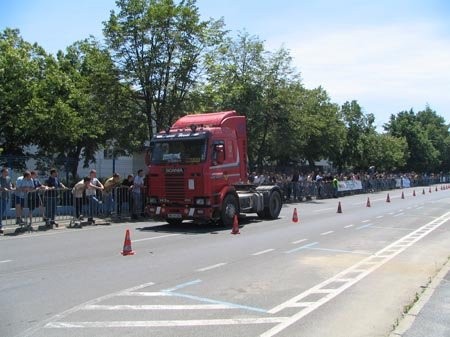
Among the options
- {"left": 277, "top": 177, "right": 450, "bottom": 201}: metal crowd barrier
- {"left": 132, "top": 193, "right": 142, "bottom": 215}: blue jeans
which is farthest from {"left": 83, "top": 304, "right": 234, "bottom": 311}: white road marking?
{"left": 277, "top": 177, "right": 450, "bottom": 201}: metal crowd barrier

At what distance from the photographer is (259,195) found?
1967cm

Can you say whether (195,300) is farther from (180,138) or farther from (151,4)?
(151,4)

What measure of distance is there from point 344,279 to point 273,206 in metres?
11.5

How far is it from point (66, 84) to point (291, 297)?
77.2 ft

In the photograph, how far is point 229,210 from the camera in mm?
17438

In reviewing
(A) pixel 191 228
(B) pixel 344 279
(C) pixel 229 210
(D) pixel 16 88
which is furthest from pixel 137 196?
(B) pixel 344 279

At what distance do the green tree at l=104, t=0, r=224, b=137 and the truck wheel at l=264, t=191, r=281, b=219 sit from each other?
673cm

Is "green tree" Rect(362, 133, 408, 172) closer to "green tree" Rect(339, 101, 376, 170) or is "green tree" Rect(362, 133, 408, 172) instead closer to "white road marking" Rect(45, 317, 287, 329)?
"green tree" Rect(339, 101, 376, 170)

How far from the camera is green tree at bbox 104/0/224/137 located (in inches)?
903

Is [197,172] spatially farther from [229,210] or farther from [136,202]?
[136,202]

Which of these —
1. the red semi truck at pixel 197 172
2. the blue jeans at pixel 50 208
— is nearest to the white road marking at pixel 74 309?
the red semi truck at pixel 197 172

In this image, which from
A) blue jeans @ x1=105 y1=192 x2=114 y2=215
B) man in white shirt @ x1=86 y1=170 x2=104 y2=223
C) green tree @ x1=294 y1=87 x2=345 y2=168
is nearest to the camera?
man in white shirt @ x1=86 y1=170 x2=104 y2=223

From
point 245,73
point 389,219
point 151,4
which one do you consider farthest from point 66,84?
point 389,219

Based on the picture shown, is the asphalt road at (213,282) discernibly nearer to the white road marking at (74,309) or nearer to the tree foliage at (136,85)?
the white road marking at (74,309)
